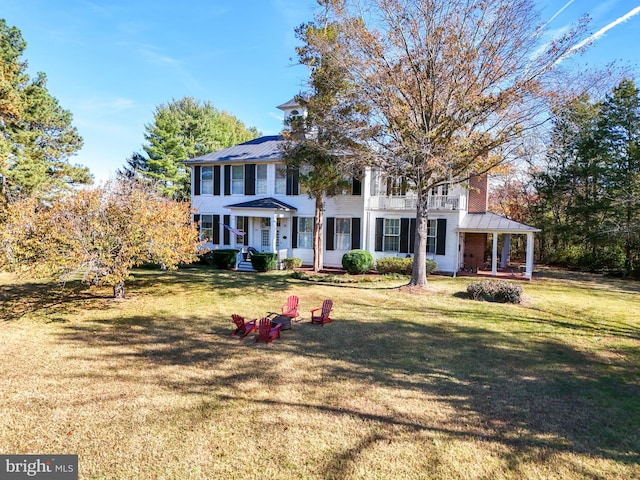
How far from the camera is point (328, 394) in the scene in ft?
17.5

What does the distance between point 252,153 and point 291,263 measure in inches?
297

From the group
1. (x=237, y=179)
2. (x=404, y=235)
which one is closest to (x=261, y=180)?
(x=237, y=179)

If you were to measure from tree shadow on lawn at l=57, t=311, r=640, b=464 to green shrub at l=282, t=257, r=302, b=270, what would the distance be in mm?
10042

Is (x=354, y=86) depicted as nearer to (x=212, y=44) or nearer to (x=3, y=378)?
(x=212, y=44)

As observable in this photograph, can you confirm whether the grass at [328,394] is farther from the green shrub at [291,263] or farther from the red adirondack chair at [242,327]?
the green shrub at [291,263]

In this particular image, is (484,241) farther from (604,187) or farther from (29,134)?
(29,134)

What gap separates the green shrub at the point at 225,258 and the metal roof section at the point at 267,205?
105 inches

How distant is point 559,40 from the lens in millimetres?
11148

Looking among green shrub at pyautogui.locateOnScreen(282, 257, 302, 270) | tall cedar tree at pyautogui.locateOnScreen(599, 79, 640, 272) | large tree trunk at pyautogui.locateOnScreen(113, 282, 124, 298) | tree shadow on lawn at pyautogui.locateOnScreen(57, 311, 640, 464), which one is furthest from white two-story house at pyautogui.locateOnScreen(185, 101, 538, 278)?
tree shadow on lawn at pyautogui.locateOnScreen(57, 311, 640, 464)

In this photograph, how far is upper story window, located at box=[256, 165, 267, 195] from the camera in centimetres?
2116

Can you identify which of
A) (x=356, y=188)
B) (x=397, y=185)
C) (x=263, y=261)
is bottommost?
(x=263, y=261)

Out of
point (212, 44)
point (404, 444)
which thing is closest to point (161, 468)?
point (404, 444)

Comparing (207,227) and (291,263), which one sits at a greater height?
(207,227)

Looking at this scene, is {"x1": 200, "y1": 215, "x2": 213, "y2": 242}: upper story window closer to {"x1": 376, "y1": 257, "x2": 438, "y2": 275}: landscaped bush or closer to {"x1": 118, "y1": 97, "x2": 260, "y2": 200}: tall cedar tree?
{"x1": 376, "y1": 257, "x2": 438, "y2": 275}: landscaped bush
